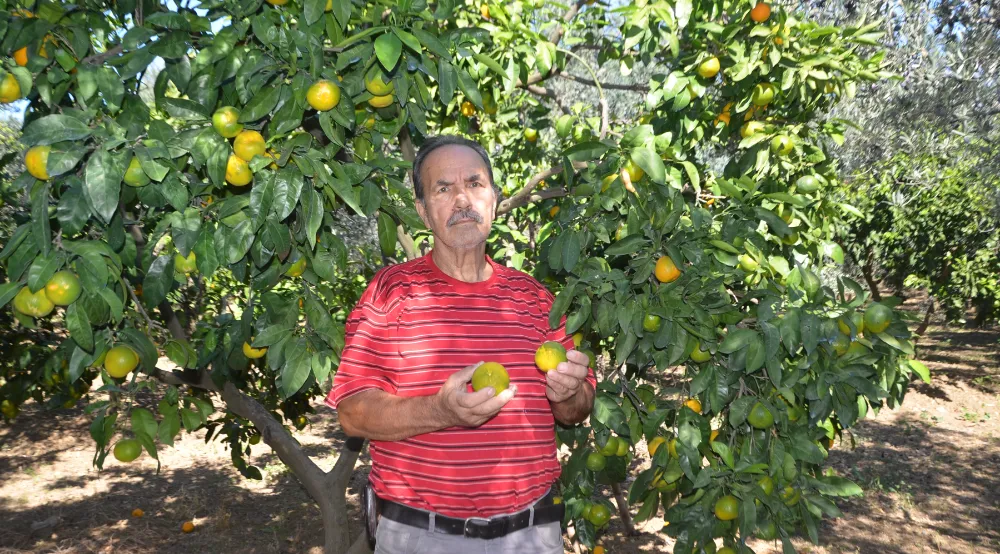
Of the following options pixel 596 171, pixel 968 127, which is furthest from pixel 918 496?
pixel 596 171

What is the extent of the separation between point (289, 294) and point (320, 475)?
4.93 ft

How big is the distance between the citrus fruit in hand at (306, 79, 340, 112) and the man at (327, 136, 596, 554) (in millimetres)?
412

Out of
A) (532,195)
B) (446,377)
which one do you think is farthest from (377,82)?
(532,195)

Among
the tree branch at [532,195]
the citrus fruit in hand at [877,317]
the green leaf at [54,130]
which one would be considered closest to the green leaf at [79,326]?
the green leaf at [54,130]

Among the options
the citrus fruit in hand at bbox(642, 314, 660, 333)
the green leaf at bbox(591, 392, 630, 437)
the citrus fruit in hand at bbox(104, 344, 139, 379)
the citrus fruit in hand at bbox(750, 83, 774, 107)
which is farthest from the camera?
the citrus fruit in hand at bbox(750, 83, 774, 107)

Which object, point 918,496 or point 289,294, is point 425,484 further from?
point 918,496

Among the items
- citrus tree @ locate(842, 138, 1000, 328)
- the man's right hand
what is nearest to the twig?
the man's right hand

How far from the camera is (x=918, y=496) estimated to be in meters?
5.91

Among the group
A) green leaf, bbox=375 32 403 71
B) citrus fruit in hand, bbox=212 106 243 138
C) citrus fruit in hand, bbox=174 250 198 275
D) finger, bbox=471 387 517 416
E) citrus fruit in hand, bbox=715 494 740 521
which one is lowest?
citrus fruit in hand, bbox=715 494 740 521

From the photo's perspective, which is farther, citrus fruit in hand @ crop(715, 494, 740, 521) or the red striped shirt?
citrus fruit in hand @ crop(715, 494, 740, 521)

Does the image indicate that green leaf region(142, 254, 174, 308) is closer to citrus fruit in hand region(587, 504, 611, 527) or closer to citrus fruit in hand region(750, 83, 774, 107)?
citrus fruit in hand region(587, 504, 611, 527)

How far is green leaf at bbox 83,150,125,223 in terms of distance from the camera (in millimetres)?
1473

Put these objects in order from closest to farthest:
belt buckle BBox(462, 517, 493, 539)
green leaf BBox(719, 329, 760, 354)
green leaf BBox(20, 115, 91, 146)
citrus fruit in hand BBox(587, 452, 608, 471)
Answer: green leaf BBox(20, 115, 91, 146)
belt buckle BBox(462, 517, 493, 539)
green leaf BBox(719, 329, 760, 354)
citrus fruit in hand BBox(587, 452, 608, 471)

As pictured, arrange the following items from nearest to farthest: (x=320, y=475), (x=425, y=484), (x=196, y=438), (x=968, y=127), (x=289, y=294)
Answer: (x=425, y=484) → (x=289, y=294) → (x=320, y=475) → (x=968, y=127) → (x=196, y=438)
